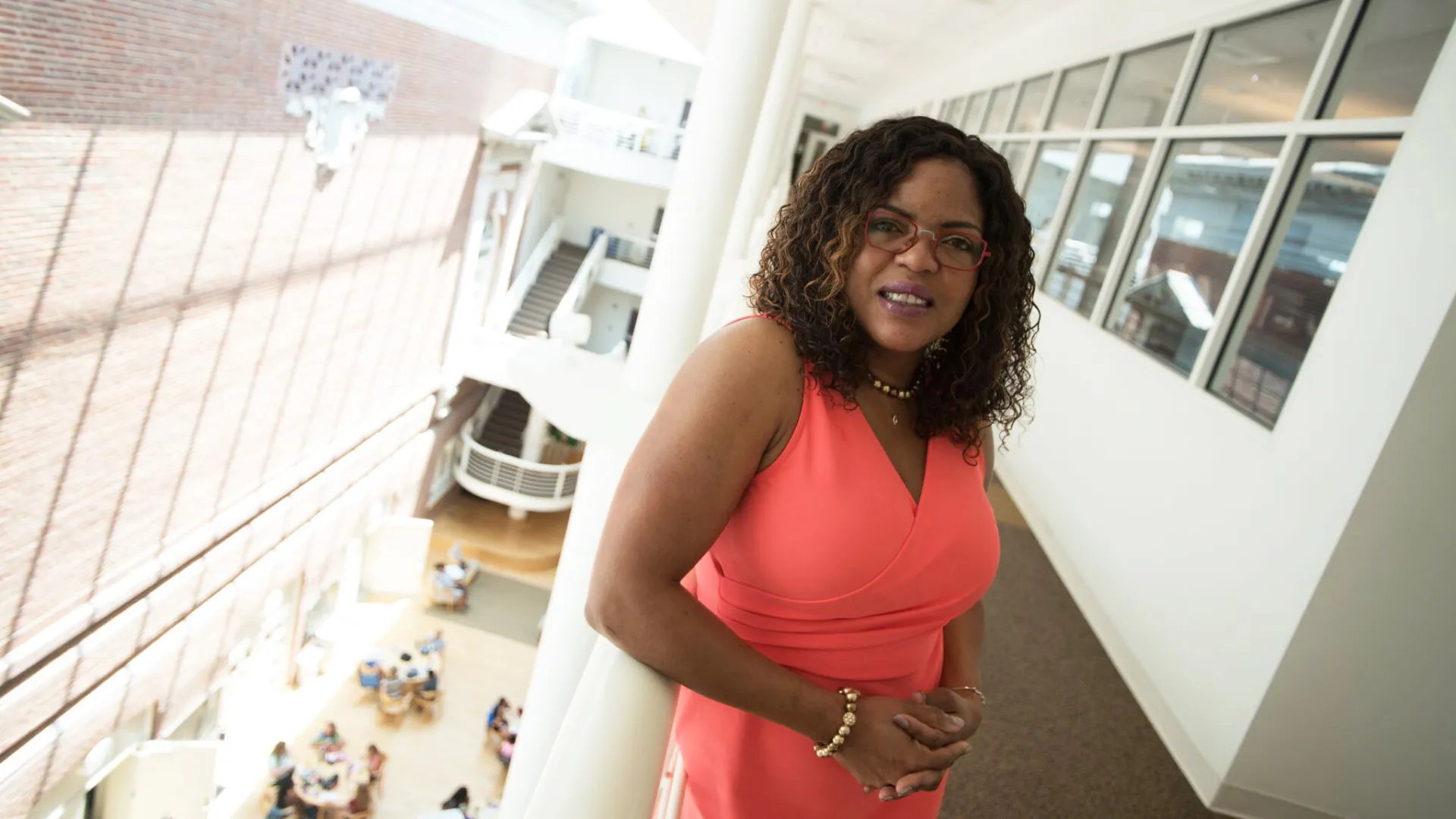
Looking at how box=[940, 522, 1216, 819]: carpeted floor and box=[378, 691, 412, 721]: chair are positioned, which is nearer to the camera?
box=[940, 522, 1216, 819]: carpeted floor

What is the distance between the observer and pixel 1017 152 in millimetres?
8578

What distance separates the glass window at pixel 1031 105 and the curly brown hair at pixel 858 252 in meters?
A: 7.00

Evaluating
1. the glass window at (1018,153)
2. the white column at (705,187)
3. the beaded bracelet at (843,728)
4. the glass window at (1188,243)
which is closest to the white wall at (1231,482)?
the glass window at (1188,243)

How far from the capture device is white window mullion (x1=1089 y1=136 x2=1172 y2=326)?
509cm

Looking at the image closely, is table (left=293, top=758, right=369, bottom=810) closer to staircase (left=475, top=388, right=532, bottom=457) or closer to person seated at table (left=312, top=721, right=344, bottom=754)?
person seated at table (left=312, top=721, right=344, bottom=754)

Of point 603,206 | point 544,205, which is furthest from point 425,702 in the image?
point 603,206

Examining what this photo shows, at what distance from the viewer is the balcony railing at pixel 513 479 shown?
14.6 metres

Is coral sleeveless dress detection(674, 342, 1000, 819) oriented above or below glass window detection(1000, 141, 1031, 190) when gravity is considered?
below

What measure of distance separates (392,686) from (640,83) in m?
17.5

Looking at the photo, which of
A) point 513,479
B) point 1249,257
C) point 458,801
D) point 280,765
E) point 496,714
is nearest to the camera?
point 1249,257

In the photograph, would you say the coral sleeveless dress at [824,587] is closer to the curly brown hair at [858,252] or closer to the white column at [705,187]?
the curly brown hair at [858,252]

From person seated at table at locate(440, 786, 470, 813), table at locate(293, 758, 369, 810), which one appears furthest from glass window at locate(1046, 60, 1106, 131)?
table at locate(293, 758, 369, 810)

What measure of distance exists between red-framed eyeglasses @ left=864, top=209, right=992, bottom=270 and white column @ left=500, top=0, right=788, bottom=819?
0.92m

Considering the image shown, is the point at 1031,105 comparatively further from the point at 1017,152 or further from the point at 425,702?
the point at 425,702
